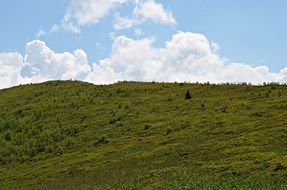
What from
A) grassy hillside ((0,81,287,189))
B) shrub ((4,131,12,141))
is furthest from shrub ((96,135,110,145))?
shrub ((4,131,12,141))

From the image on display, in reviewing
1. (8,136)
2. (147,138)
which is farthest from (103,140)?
Result: (8,136)

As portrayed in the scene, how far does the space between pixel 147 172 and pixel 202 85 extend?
128 feet

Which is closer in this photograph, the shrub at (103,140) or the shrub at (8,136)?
the shrub at (103,140)

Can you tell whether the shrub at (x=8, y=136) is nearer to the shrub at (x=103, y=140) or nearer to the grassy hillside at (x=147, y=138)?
the grassy hillside at (x=147, y=138)

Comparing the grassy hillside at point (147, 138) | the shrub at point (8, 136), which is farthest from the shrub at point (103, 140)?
the shrub at point (8, 136)

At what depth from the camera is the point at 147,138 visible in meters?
52.7

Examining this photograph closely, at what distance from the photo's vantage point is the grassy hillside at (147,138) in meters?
36.5

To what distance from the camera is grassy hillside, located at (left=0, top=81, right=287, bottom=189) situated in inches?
1436

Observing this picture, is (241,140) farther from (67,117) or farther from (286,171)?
(67,117)

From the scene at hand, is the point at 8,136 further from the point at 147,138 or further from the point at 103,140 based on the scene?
the point at 147,138

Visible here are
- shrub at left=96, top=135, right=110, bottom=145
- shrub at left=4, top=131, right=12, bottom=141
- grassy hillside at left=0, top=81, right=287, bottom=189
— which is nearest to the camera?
grassy hillside at left=0, top=81, right=287, bottom=189

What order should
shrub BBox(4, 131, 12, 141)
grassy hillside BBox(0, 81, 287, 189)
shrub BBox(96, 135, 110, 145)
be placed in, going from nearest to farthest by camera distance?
grassy hillside BBox(0, 81, 287, 189) < shrub BBox(96, 135, 110, 145) < shrub BBox(4, 131, 12, 141)

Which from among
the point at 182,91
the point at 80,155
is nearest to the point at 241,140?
the point at 80,155

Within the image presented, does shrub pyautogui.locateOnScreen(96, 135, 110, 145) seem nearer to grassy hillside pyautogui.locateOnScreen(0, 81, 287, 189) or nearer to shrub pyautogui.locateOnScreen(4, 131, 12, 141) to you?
grassy hillside pyautogui.locateOnScreen(0, 81, 287, 189)
